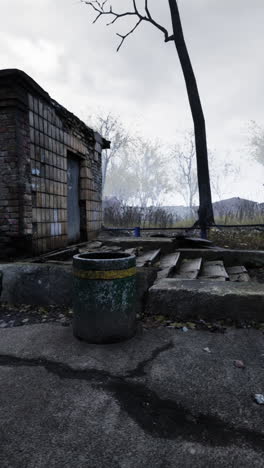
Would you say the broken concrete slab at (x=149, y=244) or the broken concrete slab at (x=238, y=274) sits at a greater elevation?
the broken concrete slab at (x=149, y=244)

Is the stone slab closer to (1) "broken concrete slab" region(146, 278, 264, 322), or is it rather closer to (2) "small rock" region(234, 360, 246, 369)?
(1) "broken concrete slab" region(146, 278, 264, 322)

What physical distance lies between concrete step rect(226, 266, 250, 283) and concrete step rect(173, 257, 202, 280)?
1.84 ft

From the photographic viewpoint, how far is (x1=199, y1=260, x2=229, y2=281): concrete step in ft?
14.4

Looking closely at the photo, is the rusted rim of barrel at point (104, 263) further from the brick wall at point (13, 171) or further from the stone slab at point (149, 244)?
the stone slab at point (149, 244)

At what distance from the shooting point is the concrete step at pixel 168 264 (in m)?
4.36

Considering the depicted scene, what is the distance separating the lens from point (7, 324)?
3.52m

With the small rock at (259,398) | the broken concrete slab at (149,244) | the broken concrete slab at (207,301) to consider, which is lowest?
the small rock at (259,398)

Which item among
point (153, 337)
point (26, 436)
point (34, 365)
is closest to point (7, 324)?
point (34, 365)

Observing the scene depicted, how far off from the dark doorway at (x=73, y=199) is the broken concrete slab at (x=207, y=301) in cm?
376

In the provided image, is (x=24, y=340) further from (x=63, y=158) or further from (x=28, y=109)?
(x=63, y=158)

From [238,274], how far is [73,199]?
4212mm

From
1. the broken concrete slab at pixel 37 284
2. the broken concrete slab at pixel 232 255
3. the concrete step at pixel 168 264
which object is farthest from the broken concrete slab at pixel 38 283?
the broken concrete slab at pixel 232 255

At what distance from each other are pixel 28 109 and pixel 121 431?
4.84m

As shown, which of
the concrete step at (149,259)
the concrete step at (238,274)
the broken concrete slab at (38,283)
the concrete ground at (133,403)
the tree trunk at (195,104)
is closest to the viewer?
the concrete ground at (133,403)
